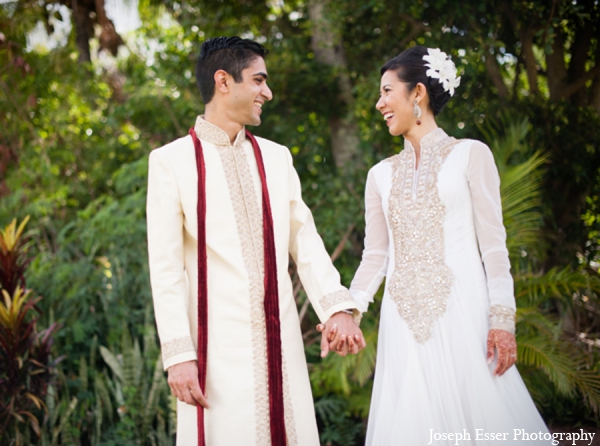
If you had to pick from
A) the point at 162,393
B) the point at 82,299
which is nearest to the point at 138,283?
the point at 82,299

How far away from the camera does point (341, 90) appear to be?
5.84 m

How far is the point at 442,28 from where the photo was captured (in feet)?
16.1

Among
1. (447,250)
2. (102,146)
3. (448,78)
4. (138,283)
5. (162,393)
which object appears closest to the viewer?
(447,250)

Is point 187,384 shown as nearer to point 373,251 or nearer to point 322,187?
point 373,251

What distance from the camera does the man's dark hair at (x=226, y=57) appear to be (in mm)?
2422

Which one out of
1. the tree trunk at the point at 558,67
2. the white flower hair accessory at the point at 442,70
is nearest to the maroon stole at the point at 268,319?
the white flower hair accessory at the point at 442,70

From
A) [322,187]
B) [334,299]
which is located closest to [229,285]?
[334,299]

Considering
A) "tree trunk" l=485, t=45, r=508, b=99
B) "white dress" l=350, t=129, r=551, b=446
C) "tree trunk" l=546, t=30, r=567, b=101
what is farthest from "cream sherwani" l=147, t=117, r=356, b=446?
"tree trunk" l=546, t=30, r=567, b=101

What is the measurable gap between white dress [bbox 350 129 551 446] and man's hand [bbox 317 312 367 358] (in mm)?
187

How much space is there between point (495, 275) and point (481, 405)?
491mm

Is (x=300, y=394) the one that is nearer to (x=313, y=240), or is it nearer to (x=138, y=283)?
(x=313, y=240)

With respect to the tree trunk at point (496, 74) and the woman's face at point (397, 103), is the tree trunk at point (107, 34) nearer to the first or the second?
the tree trunk at point (496, 74)

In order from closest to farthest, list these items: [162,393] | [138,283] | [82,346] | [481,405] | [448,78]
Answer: [481,405] → [448,78] → [162,393] → [82,346] → [138,283]

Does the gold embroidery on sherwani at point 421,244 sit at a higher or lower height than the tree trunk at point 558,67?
lower
